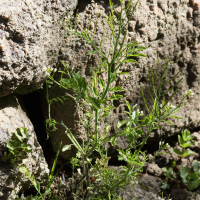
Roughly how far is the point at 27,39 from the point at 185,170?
161cm

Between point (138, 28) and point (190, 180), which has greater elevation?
point (138, 28)

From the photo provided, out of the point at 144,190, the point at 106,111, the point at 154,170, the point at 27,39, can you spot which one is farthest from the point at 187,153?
the point at 27,39

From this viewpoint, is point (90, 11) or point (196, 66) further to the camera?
point (196, 66)

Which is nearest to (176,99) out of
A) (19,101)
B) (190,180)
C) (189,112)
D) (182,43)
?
(189,112)

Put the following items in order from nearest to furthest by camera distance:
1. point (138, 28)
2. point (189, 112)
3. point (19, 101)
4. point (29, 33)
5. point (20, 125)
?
point (29, 33)
point (20, 125)
point (19, 101)
point (138, 28)
point (189, 112)

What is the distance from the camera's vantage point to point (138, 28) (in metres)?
1.72

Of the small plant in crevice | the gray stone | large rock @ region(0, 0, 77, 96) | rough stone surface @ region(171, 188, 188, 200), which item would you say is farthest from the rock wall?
rough stone surface @ region(171, 188, 188, 200)

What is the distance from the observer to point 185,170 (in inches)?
80.3

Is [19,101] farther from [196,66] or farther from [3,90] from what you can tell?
[196,66]

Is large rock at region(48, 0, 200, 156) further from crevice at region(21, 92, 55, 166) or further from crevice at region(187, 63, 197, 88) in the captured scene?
crevice at region(21, 92, 55, 166)

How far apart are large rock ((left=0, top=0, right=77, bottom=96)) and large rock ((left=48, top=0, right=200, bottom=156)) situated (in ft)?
0.46

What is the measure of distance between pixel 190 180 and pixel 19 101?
1.49 m

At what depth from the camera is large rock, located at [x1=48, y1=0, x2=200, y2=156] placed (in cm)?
155

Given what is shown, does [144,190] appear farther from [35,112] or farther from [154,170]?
[35,112]
